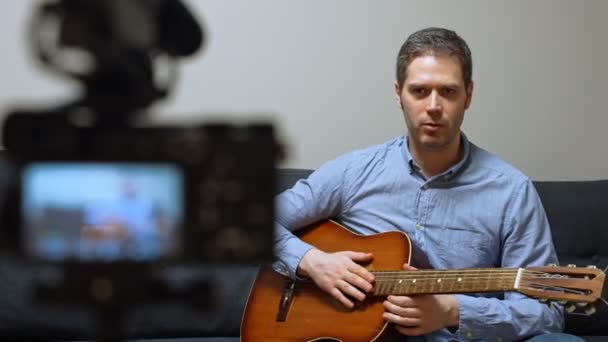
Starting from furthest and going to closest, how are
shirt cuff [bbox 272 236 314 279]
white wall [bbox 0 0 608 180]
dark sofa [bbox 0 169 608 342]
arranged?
white wall [bbox 0 0 608 180] < dark sofa [bbox 0 169 608 342] < shirt cuff [bbox 272 236 314 279]

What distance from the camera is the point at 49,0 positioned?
24.9 inches

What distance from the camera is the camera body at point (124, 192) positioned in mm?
628

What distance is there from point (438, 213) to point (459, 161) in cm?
15

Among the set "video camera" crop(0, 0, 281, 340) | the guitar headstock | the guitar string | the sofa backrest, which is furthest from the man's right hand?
"video camera" crop(0, 0, 281, 340)

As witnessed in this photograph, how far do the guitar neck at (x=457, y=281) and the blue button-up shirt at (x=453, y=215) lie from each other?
3.0 inches

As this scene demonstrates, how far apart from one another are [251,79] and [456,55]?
745 mm

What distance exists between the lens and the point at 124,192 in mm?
636

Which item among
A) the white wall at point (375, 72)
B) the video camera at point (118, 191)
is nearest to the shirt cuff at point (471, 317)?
the white wall at point (375, 72)

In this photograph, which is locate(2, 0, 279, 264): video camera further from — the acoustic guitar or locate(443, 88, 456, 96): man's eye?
locate(443, 88, 456, 96): man's eye

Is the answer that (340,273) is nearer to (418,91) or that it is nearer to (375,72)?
(418,91)

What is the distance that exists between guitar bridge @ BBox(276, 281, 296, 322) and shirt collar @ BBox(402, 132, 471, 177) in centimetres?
43

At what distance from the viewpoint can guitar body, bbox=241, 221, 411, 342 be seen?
5.37ft

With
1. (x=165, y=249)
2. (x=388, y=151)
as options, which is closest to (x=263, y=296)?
(x=388, y=151)

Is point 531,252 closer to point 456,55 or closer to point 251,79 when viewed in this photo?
point 456,55
